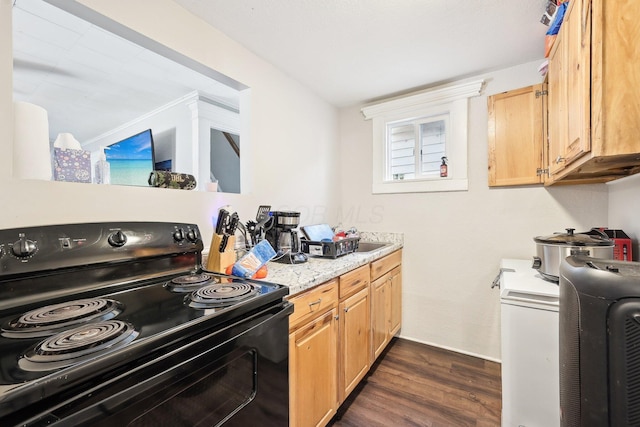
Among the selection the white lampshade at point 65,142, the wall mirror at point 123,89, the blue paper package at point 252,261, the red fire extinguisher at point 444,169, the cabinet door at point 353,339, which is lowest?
the cabinet door at point 353,339

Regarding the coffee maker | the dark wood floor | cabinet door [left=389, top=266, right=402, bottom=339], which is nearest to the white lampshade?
the coffee maker

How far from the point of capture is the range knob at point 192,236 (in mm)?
1290

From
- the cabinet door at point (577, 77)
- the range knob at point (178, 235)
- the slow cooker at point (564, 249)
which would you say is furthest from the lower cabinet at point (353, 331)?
the cabinet door at point (577, 77)

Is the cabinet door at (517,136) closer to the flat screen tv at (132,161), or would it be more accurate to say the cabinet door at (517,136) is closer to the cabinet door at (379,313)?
the cabinet door at (379,313)

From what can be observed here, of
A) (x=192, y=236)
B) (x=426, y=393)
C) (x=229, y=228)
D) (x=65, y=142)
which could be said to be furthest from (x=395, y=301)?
(x=65, y=142)

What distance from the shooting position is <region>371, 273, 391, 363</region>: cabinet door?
201 centimetres

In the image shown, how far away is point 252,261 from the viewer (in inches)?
50.8

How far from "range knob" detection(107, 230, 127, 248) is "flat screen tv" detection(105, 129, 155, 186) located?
1.57 m

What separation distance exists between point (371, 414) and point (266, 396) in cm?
106

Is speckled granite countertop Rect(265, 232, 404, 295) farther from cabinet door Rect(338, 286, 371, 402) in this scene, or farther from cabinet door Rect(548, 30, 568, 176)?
cabinet door Rect(548, 30, 568, 176)

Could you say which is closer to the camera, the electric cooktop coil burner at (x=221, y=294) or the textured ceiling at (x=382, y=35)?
the electric cooktop coil burner at (x=221, y=294)

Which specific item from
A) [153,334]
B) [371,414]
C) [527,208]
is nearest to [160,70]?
[153,334]

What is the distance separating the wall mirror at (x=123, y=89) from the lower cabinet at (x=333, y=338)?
3.12 ft

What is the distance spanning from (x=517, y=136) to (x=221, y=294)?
232 centimetres
